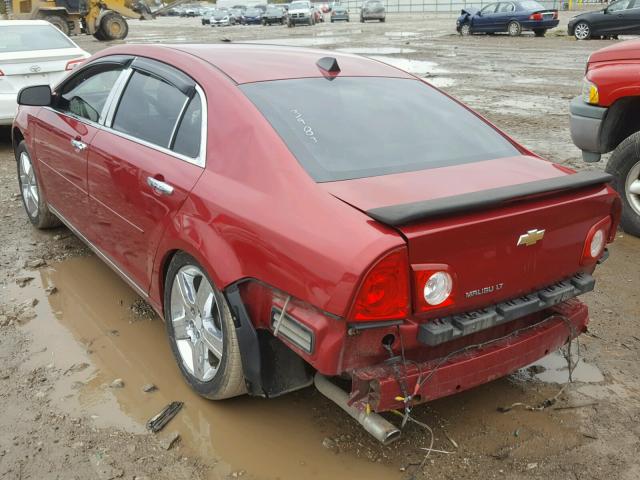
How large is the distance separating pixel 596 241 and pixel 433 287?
0.97 meters

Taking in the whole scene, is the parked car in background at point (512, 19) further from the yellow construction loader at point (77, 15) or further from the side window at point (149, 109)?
the side window at point (149, 109)

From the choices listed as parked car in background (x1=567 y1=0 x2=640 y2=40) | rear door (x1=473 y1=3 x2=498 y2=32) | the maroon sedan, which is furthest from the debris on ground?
rear door (x1=473 y1=3 x2=498 y2=32)

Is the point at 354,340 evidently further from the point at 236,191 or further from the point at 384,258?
the point at 236,191

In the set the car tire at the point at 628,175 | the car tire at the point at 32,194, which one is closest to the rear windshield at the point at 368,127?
the car tire at the point at 628,175

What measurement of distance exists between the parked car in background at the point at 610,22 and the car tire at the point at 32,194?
21.4 meters

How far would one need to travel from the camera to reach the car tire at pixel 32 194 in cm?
521

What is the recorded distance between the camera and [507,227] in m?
2.48

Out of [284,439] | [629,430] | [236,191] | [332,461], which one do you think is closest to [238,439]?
[284,439]

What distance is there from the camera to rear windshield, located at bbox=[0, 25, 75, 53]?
28.5 ft

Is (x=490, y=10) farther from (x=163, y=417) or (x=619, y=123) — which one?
(x=163, y=417)

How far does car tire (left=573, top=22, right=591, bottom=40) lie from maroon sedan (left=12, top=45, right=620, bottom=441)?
2311 cm

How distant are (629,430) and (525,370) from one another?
24.4 inches

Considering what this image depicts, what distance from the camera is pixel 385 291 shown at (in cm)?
229

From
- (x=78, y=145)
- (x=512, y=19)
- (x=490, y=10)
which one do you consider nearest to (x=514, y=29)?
(x=512, y=19)
